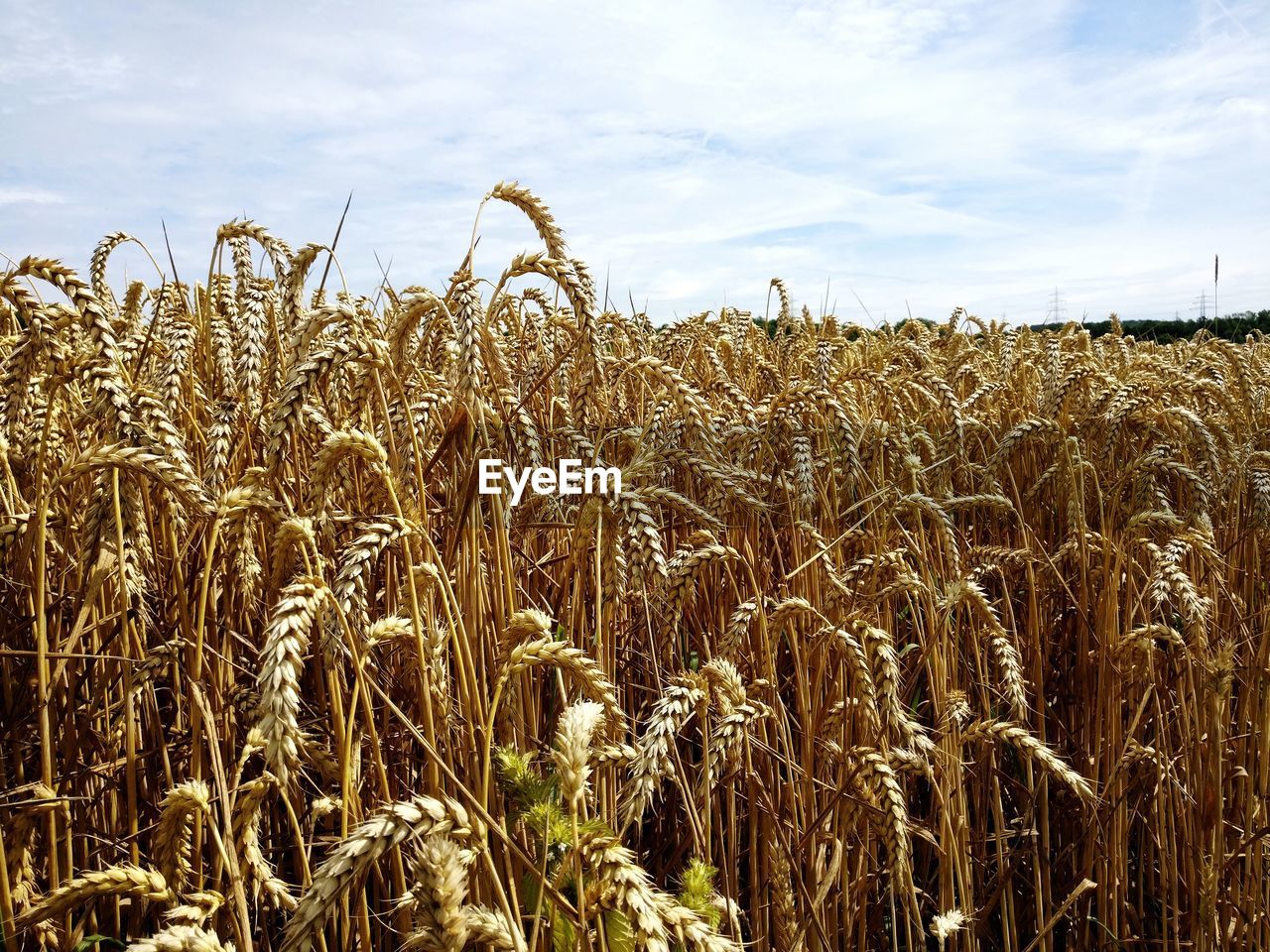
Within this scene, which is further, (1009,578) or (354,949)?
(1009,578)

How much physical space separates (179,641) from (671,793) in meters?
1.01

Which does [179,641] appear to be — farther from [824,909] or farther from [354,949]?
[824,909]

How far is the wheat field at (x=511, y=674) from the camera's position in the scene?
117 centimetres

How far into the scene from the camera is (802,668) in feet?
5.95

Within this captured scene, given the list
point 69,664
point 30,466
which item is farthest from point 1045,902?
point 30,466

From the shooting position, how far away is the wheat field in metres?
1.17

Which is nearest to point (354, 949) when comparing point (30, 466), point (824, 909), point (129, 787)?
point (129, 787)

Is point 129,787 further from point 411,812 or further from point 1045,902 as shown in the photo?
point 1045,902

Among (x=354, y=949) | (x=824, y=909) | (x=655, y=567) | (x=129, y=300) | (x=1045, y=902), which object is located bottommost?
(x=1045, y=902)

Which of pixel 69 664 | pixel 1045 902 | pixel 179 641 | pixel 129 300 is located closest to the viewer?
pixel 179 641

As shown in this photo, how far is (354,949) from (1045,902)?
63.2 inches

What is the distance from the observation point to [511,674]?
119 centimetres

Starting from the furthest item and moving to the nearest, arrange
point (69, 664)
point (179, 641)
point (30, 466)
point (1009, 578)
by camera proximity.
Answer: point (1009, 578) → point (30, 466) → point (69, 664) → point (179, 641)

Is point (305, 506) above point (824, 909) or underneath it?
above
